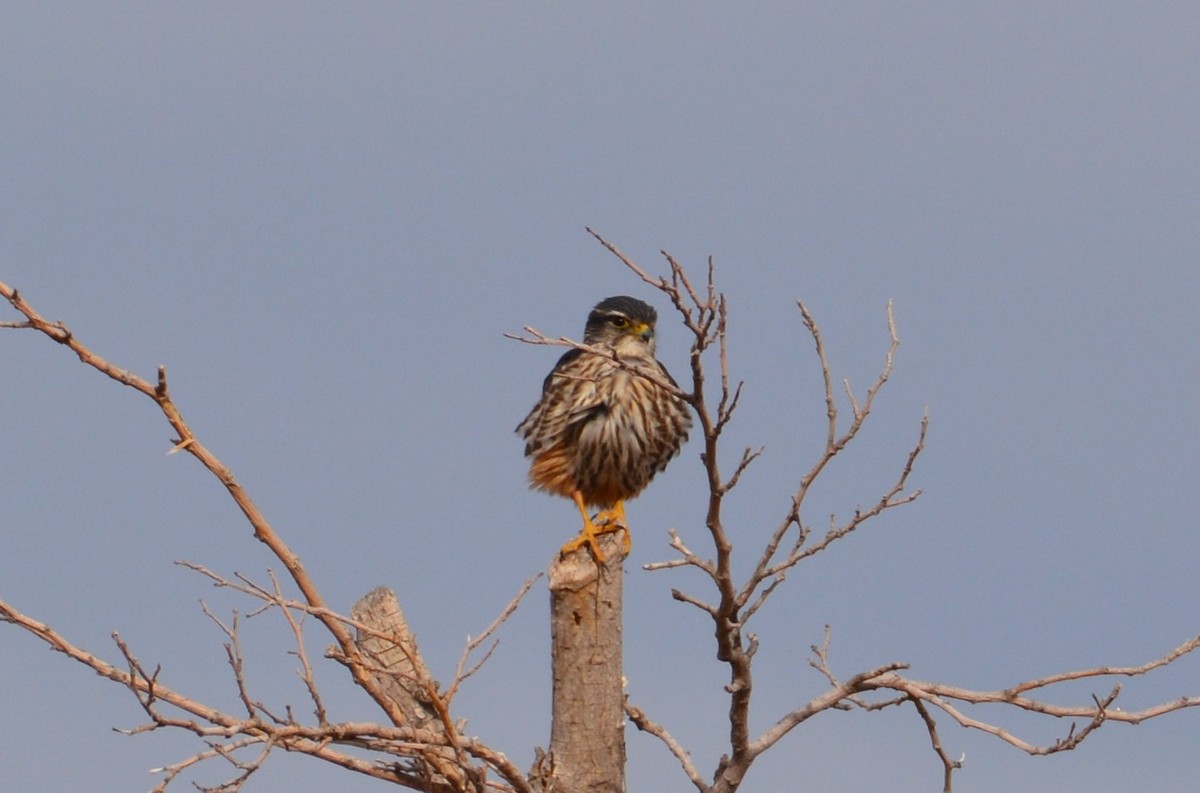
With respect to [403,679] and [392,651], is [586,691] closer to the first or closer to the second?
[403,679]

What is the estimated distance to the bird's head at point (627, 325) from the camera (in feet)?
24.7

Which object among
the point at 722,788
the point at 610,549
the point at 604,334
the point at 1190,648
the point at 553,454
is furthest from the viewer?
the point at 604,334

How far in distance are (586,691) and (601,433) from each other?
2.15 meters

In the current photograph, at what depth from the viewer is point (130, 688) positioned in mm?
4664

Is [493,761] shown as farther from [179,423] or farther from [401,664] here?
[179,423]

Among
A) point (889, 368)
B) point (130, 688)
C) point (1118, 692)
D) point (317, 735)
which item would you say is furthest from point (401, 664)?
point (1118, 692)

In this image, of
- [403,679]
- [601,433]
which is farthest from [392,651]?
[601,433]

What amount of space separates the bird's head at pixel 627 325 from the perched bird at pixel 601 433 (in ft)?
0.75

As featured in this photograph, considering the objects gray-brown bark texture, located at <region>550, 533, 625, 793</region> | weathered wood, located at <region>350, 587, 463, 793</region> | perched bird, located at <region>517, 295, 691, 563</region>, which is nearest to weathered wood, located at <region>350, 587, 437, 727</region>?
weathered wood, located at <region>350, 587, 463, 793</region>

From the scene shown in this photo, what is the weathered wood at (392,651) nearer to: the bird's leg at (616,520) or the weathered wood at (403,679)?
the weathered wood at (403,679)

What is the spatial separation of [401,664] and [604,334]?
2631 mm

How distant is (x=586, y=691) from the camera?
16.3ft

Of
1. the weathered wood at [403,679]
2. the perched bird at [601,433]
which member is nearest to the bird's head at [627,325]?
the perched bird at [601,433]

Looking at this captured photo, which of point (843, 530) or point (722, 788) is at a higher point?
point (843, 530)
